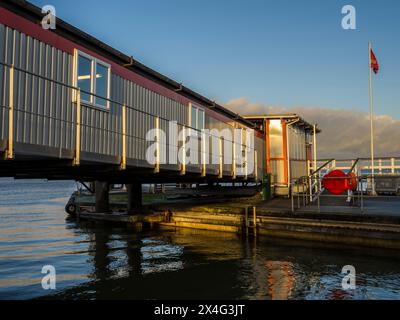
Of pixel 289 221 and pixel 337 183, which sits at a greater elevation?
pixel 337 183

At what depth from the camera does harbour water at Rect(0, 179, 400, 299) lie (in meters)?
8.74

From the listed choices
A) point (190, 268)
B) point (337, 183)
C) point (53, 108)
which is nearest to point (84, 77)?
point (53, 108)

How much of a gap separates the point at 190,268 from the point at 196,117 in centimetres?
893

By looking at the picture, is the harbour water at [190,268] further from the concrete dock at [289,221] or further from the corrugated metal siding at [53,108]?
Result: the corrugated metal siding at [53,108]

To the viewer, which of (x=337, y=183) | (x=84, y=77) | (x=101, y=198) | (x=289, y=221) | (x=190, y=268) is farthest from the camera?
(x=101, y=198)

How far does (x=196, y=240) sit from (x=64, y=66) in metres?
9.13

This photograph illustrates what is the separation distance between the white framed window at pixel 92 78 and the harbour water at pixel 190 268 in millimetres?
5118

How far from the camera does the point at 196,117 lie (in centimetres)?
1812

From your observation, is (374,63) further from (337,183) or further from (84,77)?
(84,77)

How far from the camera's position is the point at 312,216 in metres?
14.2

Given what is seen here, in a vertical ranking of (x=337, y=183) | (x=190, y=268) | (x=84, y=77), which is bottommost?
(x=190, y=268)

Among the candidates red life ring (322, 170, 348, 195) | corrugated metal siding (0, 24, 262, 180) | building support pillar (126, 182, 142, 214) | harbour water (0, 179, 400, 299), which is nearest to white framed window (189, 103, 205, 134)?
corrugated metal siding (0, 24, 262, 180)

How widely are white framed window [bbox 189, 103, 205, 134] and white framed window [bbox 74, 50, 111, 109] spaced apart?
248 inches
